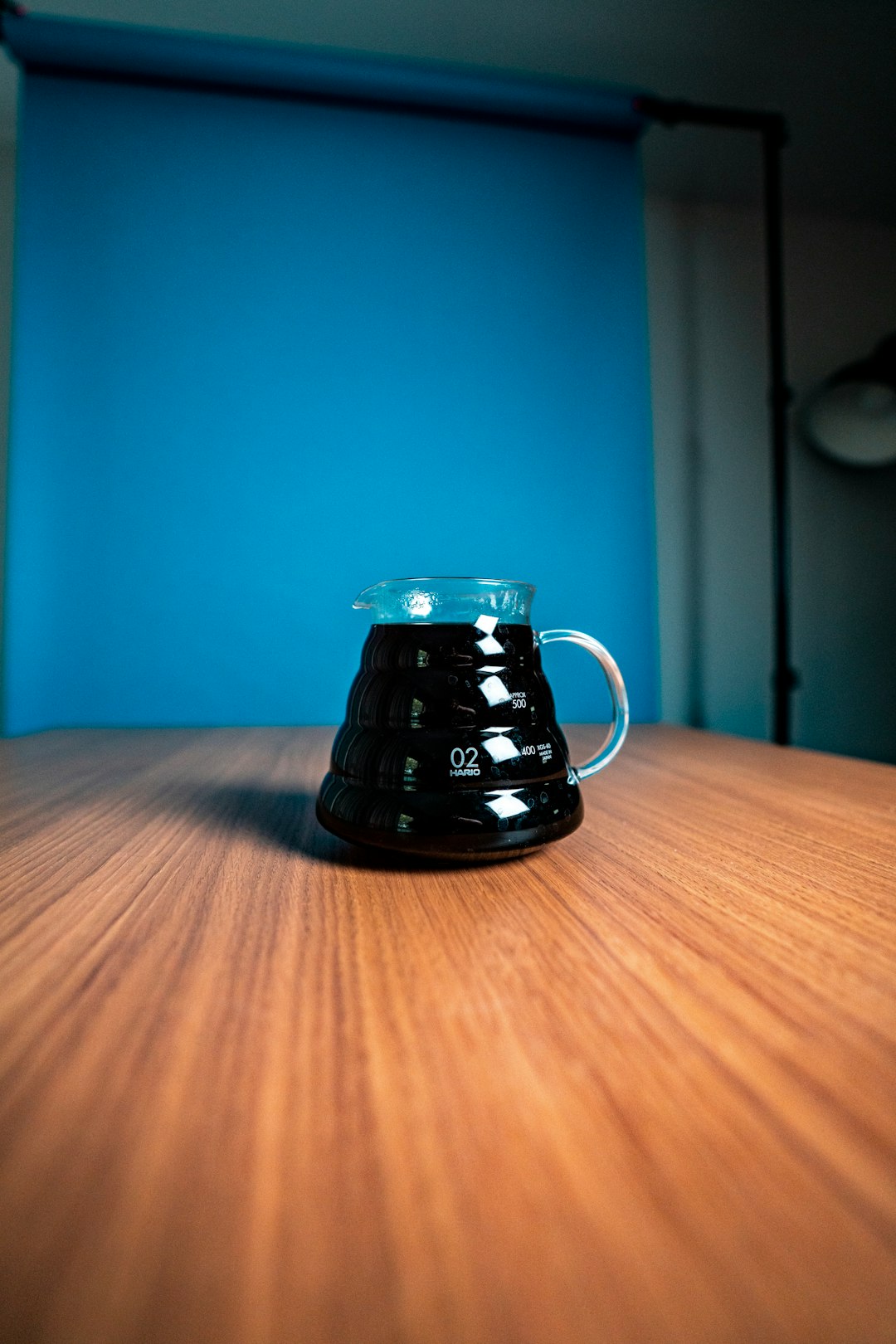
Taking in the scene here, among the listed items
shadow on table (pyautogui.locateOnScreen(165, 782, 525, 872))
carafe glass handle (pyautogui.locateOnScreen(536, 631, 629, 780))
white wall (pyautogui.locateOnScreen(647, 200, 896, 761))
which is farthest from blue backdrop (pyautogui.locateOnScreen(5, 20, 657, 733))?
carafe glass handle (pyautogui.locateOnScreen(536, 631, 629, 780))

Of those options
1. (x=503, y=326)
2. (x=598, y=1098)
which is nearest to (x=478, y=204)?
(x=503, y=326)

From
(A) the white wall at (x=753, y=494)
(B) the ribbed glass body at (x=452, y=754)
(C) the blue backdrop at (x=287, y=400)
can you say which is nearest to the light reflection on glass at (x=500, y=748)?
(B) the ribbed glass body at (x=452, y=754)

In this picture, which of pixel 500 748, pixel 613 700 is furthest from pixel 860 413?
pixel 500 748

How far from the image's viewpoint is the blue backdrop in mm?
1134

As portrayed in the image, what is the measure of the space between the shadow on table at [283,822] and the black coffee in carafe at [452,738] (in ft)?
0.07

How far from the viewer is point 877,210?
1.76 m

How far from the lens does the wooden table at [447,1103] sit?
15 centimetres

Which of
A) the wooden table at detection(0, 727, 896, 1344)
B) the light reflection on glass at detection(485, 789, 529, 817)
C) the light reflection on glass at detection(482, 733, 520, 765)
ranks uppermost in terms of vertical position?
the light reflection on glass at detection(482, 733, 520, 765)

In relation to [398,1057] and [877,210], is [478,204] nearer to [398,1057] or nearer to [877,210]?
[877,210]

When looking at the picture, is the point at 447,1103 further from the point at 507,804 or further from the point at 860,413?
the point at 860,413

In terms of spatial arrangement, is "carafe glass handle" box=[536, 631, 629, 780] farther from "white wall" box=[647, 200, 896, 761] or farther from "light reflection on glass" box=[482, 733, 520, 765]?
"white wall" box=[647, 200, 896, 761]

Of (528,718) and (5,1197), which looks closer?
(5,1197)

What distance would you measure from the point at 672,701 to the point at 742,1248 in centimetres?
153

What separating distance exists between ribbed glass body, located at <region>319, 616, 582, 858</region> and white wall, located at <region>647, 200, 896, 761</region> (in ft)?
4.13
